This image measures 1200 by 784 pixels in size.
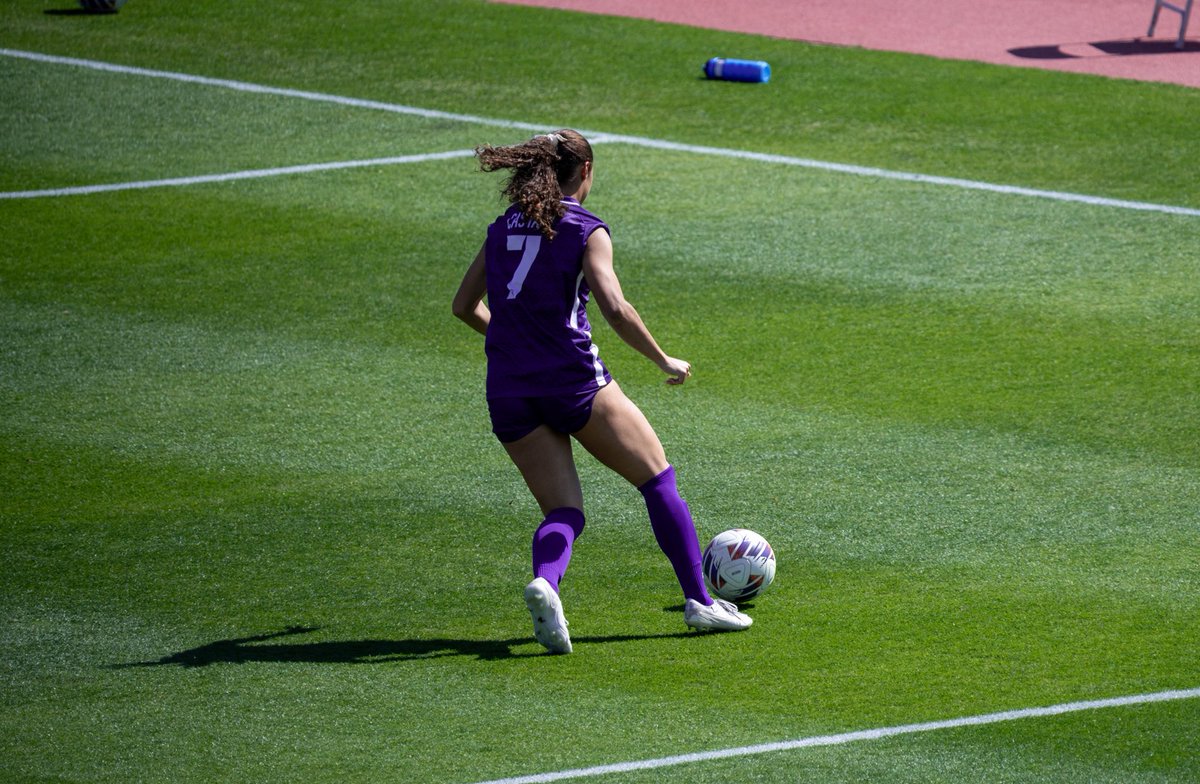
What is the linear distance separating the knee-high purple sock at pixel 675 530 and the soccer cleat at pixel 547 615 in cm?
56

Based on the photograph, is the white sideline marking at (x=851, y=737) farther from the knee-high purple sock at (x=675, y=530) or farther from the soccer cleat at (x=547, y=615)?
the knee-high purple sock at (x=675, y=530)

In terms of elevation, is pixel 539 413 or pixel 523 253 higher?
pixel 523 253

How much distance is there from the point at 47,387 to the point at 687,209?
557 centimetres

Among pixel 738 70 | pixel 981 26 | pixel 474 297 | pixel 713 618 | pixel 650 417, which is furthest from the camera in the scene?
pixel 981 26

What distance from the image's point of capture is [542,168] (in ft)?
22.5

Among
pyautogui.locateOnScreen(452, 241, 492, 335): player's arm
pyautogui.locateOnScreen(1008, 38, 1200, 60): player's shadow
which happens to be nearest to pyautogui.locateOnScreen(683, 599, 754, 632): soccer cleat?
pyautogui.locateOnScreen(452, 241, 492, 335): player's arm

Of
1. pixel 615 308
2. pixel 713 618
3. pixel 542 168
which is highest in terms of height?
pixel 542 168

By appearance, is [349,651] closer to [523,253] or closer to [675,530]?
[675,530]

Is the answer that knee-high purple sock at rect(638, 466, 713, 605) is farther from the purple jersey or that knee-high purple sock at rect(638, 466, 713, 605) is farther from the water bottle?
the water bottle

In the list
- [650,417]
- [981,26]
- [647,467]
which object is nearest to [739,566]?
[647,467]

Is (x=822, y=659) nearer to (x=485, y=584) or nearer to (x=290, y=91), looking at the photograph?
(x=485, y=584)

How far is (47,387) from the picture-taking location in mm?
10570

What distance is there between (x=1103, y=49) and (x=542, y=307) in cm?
1417

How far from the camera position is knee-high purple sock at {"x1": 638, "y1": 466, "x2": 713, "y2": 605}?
6957 millimetres
